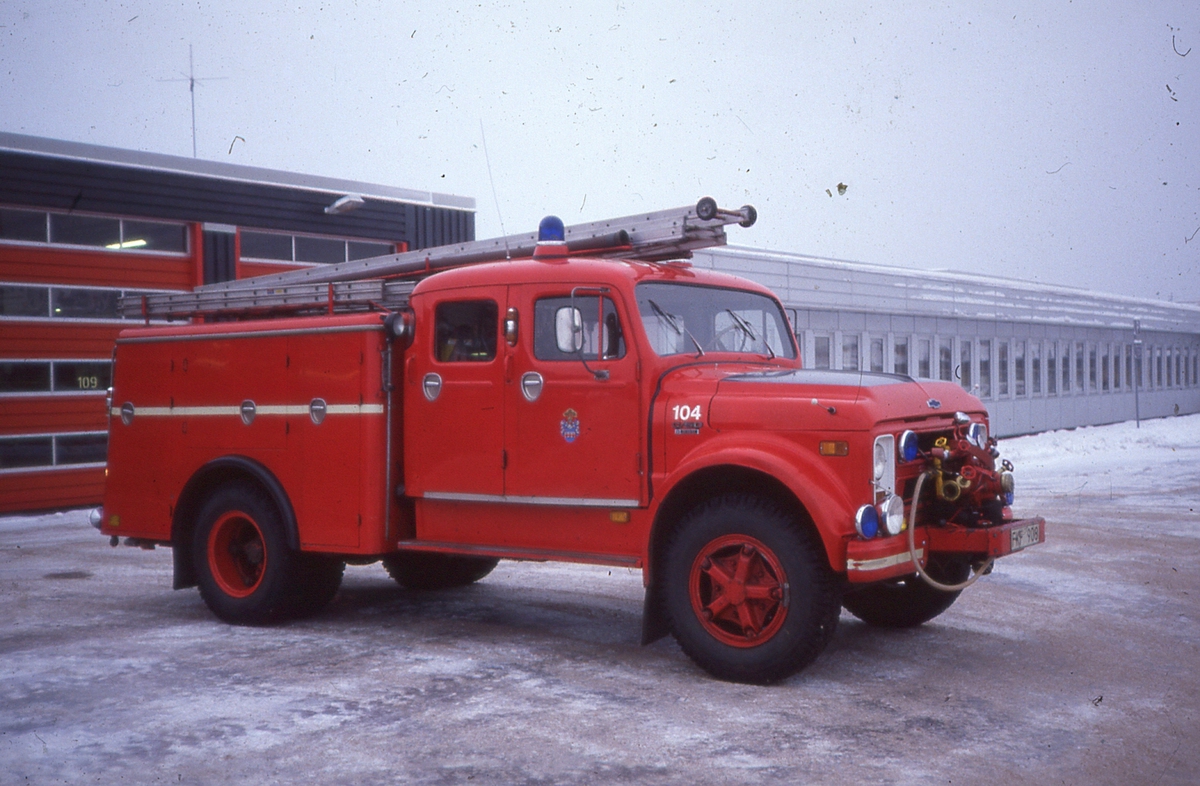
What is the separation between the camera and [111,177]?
60.3ft

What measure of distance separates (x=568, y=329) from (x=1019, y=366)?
89.6 ft

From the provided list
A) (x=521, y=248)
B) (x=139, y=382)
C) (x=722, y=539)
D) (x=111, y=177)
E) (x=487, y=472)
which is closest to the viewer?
(x=722, y=539)

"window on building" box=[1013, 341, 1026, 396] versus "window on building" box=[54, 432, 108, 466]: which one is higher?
"window on building" box=[1013, 341, 1026, 396]

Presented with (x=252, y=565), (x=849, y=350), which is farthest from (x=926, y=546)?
(x=849, y=350)

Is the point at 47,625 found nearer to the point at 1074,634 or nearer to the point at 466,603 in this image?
the point at 466,603

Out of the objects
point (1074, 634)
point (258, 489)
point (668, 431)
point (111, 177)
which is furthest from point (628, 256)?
point (111, 177)

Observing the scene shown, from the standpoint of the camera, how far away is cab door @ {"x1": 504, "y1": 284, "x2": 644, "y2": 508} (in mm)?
6625

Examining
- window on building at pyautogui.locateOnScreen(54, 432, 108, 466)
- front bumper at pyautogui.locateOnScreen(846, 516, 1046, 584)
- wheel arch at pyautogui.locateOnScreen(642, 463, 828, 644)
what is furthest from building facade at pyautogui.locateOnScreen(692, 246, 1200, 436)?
wheel arch at pyautogui.locateOnScreen(642, 463, 828, 644)

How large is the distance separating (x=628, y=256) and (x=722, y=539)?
7.30 ft

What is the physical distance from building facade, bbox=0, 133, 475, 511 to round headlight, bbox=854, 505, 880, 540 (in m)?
15.1

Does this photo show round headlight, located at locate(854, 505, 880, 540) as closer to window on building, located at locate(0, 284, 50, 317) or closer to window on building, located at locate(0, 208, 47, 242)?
window on building, located at locate(0, 284, 50, 317)

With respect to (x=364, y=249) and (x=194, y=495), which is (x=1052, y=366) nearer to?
(x=364, y=249)

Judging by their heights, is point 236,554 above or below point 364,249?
below

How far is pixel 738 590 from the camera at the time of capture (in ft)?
19.9
